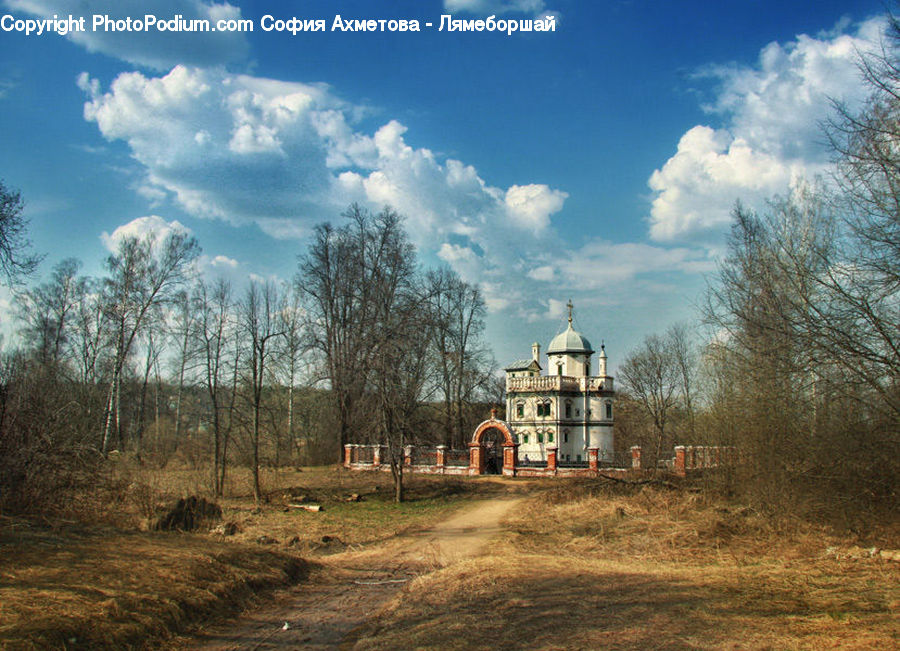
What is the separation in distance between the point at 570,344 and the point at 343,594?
40.0 m

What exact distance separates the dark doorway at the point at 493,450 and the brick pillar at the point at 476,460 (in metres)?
0.29

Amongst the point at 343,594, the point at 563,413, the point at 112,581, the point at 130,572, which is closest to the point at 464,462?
the point at 563,413

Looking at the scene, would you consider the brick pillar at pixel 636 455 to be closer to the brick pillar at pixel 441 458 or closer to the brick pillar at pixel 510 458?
the brick pillar at pixel 510 458

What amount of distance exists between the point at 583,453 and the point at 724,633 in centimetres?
3980

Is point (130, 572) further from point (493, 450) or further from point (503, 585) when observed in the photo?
point (493, 450)

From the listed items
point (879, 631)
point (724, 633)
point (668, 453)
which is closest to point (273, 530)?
point (724, 633)

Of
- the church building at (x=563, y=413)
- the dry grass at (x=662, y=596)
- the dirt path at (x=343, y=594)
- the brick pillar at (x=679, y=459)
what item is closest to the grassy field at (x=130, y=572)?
the dirt path at (x=343, y=594)

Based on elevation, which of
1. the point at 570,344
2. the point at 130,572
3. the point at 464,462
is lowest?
the point at 464,462

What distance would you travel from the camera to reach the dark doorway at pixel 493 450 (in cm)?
3229

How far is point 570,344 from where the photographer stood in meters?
48.1

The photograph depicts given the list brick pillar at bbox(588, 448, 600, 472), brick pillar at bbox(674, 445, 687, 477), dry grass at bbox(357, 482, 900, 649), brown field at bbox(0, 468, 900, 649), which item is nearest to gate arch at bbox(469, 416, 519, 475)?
brick pillar at bbox(588, 448, 600, 472)

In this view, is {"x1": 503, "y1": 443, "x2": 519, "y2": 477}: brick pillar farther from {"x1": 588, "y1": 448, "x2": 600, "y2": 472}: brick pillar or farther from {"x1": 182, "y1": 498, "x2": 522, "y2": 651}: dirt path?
{"x1": 182, "y1": 498, "x2": 522, "y2": 651}: dirt path

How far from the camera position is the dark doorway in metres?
32.3

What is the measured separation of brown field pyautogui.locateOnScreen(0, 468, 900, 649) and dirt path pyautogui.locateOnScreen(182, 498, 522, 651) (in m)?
0.07
